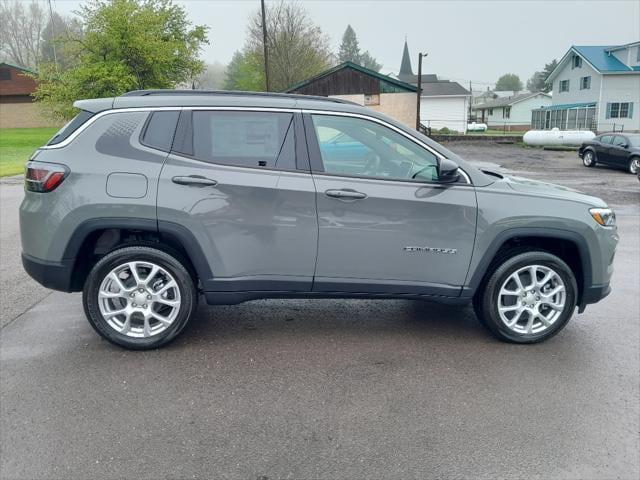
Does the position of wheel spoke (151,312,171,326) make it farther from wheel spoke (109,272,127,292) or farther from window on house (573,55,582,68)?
window on house (573,55,582,68)

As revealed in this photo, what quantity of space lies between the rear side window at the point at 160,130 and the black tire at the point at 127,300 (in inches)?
30.3

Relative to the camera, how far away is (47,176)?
371 cm

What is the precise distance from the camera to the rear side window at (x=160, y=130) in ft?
12.6

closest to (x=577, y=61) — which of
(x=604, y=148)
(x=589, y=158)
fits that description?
(x=589, y=158)

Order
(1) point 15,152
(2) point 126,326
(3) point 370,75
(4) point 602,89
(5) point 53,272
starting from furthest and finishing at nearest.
→ (4) point 602,89 → (3) point 370,75 → (1) point 15,152 → (2) point 126,326 → (5) point 53,272

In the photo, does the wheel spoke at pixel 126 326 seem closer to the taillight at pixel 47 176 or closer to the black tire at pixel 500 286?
the taillight at pixel 47 176

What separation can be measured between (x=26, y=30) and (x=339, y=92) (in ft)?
195

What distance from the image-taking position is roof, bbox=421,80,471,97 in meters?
52.9

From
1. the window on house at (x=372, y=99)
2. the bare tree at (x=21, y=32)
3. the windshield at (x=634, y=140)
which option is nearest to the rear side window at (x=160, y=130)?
the windshield at (x=634, y=140)

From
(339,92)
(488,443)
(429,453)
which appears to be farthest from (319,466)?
(339,92)

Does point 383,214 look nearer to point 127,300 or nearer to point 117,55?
point 127,300

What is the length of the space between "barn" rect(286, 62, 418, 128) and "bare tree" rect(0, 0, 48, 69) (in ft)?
176

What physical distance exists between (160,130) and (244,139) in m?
0.62

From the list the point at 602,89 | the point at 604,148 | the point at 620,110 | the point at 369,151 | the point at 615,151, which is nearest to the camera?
the point at 369,151
